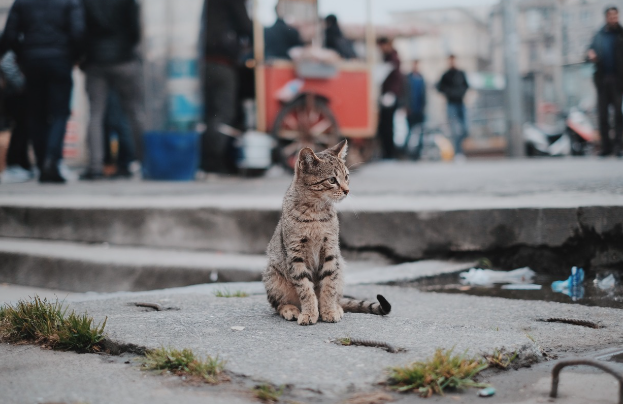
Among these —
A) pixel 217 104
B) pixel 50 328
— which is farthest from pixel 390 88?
pixel 50 328

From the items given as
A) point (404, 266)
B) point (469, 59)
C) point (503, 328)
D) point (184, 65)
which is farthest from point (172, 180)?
point (469, 59)

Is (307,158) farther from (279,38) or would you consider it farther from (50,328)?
(279,38)

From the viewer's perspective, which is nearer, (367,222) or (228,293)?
(228,293)

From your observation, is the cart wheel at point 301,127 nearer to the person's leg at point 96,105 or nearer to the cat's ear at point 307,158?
the person's leg at point 96,105

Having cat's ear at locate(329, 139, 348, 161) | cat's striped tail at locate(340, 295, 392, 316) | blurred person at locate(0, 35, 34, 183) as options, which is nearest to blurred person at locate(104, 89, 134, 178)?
blurred person at locate(0, 35, 34, 183)

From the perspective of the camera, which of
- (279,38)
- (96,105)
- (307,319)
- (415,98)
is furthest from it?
(415,98)

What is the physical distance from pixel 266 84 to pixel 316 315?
773 cm

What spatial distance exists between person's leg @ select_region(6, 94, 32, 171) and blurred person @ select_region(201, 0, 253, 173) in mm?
3473

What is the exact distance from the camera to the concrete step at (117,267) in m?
5.40

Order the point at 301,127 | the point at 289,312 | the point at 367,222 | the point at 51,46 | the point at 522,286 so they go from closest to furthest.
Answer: the point at 289,312 → the point at 522,286 → the point at 367,222 → the point at 51,46 → the point at 301,127

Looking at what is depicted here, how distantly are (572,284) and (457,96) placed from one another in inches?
521

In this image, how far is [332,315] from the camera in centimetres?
355

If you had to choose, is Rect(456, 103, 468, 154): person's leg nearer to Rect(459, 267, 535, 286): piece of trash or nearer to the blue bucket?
the blue bucket

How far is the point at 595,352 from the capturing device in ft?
9.75
